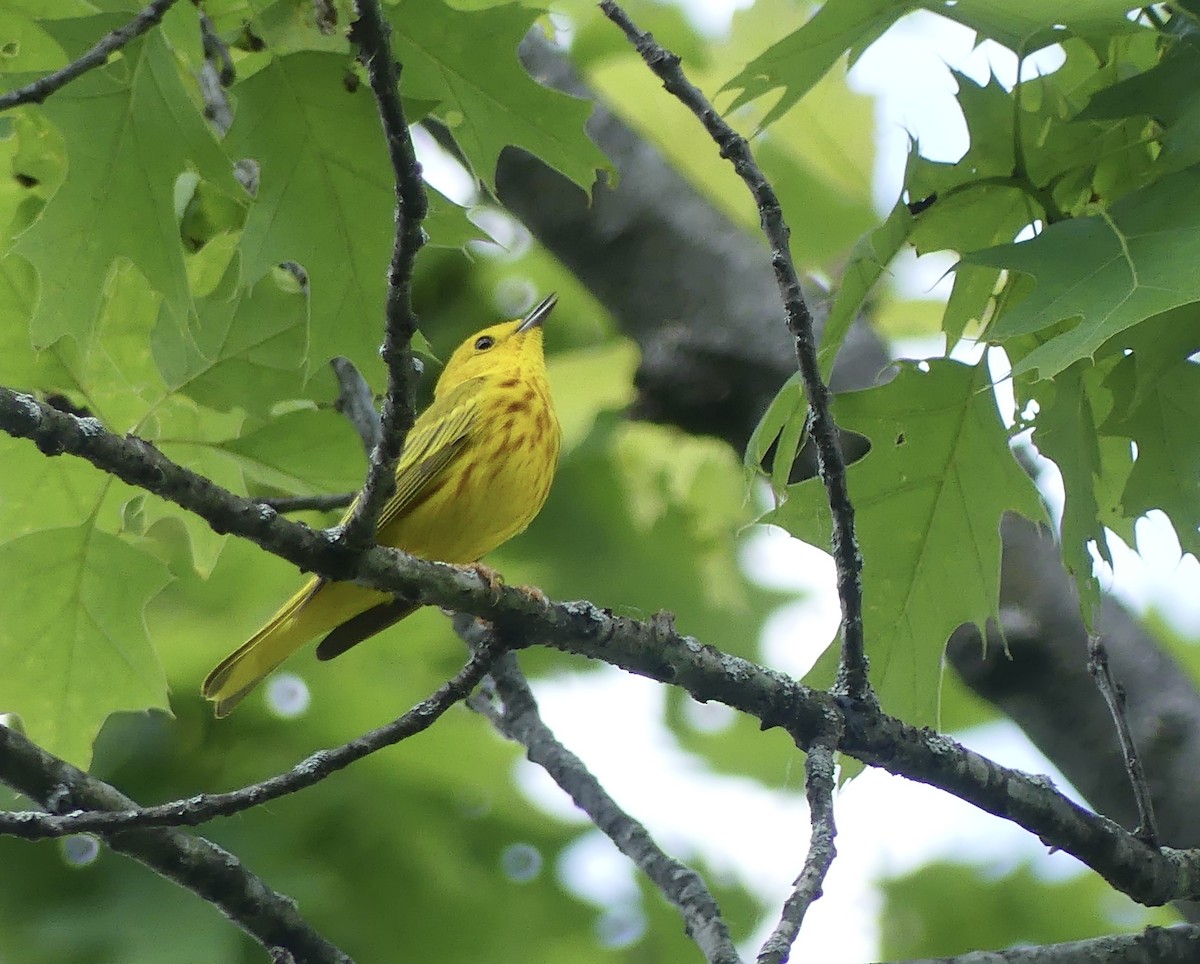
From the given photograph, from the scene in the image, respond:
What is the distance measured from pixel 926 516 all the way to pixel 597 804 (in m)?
0.77

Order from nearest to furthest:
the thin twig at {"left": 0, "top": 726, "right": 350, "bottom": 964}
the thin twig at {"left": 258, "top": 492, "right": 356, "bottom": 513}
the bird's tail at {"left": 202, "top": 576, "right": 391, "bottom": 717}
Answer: the thin twig at {"left": 0, "top": 726, "right": 350, "bottom": 964}
the thin twig at {"left": 258, "top": 492, "right": 356, "bottom": 513}
the bird's tail at {"left": 202, "top": 576, "right": 391, "bottom": 717}

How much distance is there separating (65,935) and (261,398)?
235cm

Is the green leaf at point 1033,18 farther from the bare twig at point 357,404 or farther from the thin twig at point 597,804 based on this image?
the bare twig at point 357,404

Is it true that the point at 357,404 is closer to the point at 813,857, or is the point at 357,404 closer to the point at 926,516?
the point at 926,516

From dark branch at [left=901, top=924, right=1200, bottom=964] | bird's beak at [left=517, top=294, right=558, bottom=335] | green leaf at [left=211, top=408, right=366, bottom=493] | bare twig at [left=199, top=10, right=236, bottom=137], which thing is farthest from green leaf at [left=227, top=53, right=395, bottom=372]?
bird's beak at [left=517, top=294, right=558, bottom=335]

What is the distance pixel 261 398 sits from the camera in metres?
2.39

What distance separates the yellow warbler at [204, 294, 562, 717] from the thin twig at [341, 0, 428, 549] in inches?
43.2

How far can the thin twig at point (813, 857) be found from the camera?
135 cm

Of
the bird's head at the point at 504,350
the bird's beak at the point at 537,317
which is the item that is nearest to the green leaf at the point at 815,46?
the bird's head at the point at 504,350

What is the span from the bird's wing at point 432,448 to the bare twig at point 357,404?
83mm

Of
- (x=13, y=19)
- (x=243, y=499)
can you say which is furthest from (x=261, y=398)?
(x=243, y=499)

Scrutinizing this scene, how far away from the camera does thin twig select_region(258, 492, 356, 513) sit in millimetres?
2228

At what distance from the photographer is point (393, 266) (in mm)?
1420

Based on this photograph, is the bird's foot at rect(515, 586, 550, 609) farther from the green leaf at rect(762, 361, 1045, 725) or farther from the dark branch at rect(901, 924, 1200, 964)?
the dark branch at rect(901, 924, 1200, 964)
